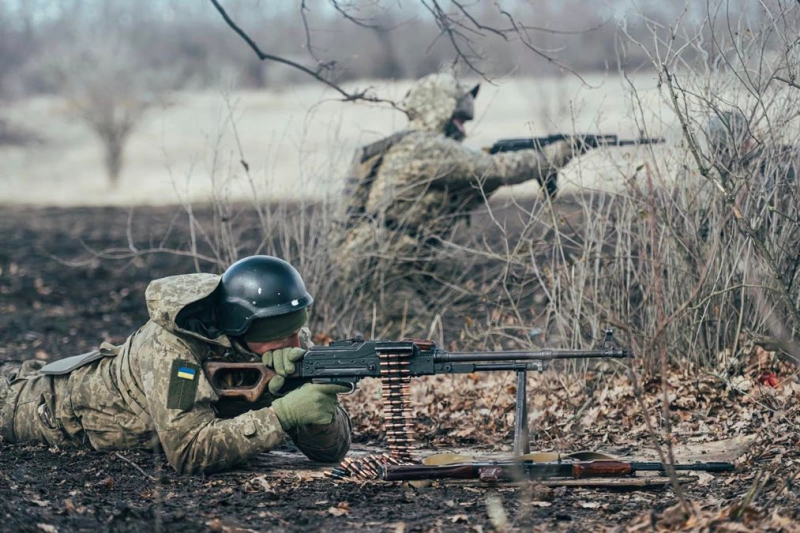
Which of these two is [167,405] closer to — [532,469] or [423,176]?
[532,469]

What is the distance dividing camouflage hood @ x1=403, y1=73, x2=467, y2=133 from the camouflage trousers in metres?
4.35

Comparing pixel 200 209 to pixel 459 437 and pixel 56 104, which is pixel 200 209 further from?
pixel 56 104

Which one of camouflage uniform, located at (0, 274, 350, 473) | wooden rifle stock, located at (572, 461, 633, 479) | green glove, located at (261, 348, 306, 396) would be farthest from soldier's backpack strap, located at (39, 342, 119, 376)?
wooden rifle stock, located at (572, 461, 633, 479)

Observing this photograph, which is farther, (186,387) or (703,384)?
(703,384)

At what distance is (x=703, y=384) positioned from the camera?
6.58m

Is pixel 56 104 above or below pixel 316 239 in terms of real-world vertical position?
above

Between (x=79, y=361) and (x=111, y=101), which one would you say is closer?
(x=79, y=361)

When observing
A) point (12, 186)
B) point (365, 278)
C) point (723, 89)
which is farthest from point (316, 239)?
point (12, 186)

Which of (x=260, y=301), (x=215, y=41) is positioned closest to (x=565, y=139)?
(x=260, y=301)

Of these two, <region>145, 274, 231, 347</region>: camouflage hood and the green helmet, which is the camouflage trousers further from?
the green helmet

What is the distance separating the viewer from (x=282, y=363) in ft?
17.1

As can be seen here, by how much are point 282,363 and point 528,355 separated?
1249 mm

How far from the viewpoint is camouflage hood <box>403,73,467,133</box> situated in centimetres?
920

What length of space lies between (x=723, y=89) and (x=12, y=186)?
26.5 m
